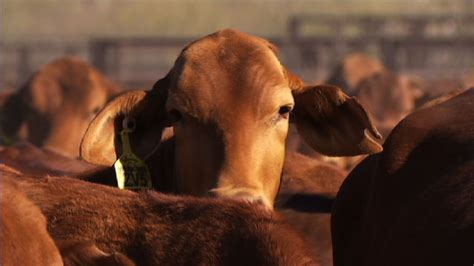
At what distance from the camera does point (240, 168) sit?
5.72m

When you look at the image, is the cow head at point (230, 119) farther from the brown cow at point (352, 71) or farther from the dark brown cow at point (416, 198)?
the brown cow at point (352, 71)

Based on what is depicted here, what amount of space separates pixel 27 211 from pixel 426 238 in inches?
66.1

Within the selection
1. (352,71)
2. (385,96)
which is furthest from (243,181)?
(352,71)

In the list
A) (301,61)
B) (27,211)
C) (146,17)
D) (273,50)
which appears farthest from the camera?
(146,17)

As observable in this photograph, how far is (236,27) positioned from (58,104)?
1589 inches

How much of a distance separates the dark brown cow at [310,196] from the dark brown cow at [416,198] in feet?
2.78

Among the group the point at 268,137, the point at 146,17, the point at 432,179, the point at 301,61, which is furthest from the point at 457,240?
the point at 146,17

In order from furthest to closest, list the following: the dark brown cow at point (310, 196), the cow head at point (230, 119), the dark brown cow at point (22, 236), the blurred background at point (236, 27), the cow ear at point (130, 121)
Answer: the blurred background at point (236, 27), the dark brown cow at point (310, 196), the cow ear at point (130, 121), the cow head at point (230, 119), the dark brown cow at point (22, 236)

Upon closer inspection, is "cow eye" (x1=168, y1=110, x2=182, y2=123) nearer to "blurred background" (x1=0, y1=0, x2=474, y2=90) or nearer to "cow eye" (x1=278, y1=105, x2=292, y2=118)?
"cow eye" (x1=278, y1=105, x2=292, y2=118)

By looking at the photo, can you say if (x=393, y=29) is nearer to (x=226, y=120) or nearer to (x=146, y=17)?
(x=146, y=17)

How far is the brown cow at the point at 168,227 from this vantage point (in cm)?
356

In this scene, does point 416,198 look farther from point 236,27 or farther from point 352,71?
point 236,27

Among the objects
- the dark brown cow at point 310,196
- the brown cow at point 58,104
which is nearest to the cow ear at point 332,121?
the dark brown cow at point 310,196

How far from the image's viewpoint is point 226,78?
599 centimetres
